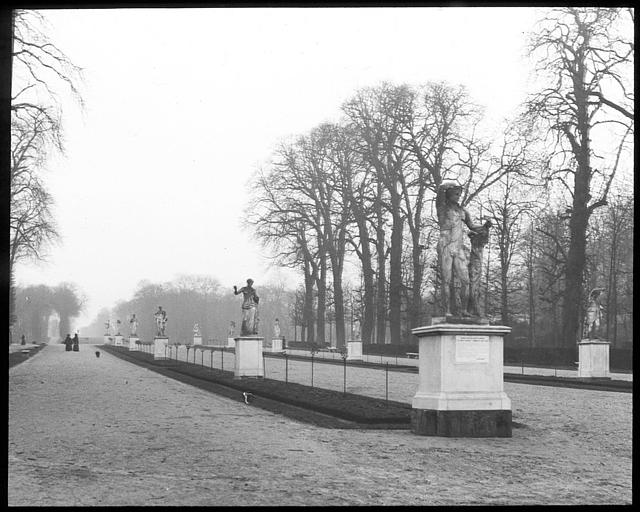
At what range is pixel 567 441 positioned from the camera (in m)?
12.4

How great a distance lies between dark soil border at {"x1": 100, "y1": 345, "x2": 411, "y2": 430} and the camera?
47.1 ft

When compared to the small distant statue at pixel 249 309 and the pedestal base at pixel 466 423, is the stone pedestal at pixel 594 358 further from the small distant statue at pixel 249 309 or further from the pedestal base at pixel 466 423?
the pedestal base at pixel 466 423

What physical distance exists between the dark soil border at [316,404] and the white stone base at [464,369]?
4.28ft

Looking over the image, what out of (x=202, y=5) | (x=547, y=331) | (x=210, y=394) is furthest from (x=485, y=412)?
(x=547, y=331)

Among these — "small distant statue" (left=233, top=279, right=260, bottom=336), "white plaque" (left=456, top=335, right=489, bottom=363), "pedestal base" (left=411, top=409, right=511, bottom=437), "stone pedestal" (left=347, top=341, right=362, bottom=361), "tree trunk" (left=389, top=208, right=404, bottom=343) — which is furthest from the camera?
"tree trunk" (left=389, top=208, right=404, bottom=343)

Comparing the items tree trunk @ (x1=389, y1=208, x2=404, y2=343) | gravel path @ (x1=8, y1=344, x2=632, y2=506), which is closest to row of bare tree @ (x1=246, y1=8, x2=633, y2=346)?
tree trunk @ (x1=389, y1=208, x2=404, y2=343)

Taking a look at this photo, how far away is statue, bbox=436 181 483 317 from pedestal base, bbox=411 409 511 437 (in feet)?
4.93

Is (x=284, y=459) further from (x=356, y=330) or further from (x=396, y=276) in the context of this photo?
(x=356, y=330)

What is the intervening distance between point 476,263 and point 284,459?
523 cm

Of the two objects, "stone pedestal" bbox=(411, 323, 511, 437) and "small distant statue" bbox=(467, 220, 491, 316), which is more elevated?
"small distant statue" bbox=(467, 220, 491, 316)

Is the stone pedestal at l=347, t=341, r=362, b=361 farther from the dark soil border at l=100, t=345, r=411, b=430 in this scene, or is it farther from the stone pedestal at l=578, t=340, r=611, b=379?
the dark soil border at l=100, t=345, r=411, b=430

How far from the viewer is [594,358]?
26359 millimetres

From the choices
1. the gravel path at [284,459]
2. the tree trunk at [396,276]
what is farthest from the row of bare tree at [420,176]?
the gravel path at [284,459]

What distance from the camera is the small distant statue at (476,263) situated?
13227 mm
